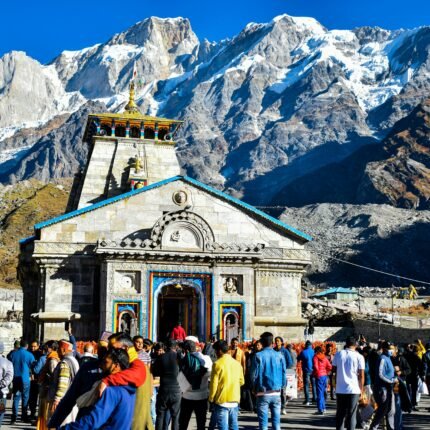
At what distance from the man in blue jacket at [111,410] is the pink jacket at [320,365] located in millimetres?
13171

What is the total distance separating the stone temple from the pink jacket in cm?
1186

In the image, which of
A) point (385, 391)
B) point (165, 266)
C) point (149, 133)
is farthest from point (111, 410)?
point (149, 133)

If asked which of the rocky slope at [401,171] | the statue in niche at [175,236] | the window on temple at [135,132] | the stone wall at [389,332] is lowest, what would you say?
the stone wall at [389,332]

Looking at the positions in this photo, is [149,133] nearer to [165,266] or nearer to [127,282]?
[165,266]

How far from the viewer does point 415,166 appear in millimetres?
185375

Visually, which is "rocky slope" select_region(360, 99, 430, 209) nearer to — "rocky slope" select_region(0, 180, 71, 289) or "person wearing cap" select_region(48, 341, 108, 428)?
"rocky slope" select_region(0, 180, 71, 289)

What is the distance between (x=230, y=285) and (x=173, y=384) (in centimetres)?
1999

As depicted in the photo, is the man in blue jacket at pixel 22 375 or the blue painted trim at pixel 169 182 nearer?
the man in blue jacket at pixel 22 375

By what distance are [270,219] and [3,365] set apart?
2342cm

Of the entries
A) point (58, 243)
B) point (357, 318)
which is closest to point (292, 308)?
point (58, 243)

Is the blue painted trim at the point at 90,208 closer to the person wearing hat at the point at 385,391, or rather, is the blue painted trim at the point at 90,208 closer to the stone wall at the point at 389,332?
the stone wall at the point at 389,332

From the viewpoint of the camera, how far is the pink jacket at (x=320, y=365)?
67.8ft

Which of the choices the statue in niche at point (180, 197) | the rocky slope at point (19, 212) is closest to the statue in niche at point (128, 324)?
the statue in niche at point (180, 197)

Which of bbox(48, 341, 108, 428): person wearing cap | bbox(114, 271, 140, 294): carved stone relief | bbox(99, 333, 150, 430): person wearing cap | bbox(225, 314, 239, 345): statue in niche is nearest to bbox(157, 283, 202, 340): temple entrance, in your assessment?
bbox(225, 314, 239, 345): statue in niche
